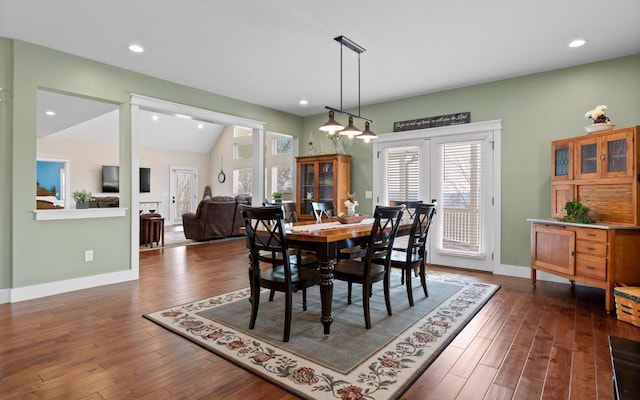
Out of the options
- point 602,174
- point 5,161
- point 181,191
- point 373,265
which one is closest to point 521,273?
point 602,174

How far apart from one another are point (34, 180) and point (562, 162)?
19.3 ft

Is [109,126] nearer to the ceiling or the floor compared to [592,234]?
nearer to the ceiling

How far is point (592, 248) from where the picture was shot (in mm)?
3262

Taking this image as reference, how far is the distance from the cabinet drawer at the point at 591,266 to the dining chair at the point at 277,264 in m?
2.74

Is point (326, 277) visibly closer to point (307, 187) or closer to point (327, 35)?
point (327, 35)

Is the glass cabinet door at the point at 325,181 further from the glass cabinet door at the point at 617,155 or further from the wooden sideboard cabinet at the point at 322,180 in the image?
the glass cabinet door at the point at 617,155

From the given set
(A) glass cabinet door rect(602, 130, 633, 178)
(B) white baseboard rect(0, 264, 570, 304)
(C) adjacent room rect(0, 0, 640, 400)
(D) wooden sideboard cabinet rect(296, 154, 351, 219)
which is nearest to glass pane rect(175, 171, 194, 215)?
(C) adjacent room rect(0, 0, 640, 400)

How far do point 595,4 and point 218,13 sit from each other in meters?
3.17

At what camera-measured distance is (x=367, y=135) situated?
377 centimetres

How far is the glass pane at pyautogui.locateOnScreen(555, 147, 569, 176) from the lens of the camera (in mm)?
3842

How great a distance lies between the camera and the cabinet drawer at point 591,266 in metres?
3.15

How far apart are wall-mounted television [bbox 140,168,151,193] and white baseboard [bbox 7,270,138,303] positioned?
7.26 meters

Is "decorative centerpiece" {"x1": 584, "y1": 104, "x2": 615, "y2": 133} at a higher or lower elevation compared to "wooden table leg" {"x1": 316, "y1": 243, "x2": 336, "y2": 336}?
higher

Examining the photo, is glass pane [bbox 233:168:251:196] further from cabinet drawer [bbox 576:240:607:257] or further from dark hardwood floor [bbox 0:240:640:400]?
cabinet drawer [bbox 576:240:607:257]
